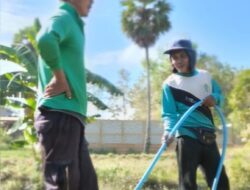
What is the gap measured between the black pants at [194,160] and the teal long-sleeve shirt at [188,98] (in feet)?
0.38

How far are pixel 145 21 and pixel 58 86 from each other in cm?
2825

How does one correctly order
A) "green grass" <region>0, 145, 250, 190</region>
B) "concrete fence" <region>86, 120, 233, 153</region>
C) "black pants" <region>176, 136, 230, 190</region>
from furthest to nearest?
"concrete fence" <region>86, 120, 233, 153</region> → "green grass" <region>0, 145, 250, 190</region> → "black pants" <region>176, 136, 230, 190</region>

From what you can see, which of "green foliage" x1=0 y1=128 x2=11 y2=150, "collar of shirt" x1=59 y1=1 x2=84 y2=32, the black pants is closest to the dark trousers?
"collar of shirt" x1=59 y1=1 x2=84 y2=32

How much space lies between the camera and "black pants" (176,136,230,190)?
4434mm

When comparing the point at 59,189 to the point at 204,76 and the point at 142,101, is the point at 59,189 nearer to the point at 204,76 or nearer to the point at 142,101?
the point at 204,76

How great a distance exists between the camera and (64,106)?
295 centimetres

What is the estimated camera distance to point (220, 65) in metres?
41.1

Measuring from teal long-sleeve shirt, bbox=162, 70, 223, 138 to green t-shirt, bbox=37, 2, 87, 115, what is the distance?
62.9 inches

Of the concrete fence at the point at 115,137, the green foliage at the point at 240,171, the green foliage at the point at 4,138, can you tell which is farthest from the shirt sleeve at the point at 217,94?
the concrete fence at the point at 115,137

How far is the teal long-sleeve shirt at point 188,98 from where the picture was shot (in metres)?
4.52

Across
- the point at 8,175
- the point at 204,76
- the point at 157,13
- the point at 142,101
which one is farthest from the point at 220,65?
the point at 204,76

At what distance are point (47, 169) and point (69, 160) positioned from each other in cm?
13

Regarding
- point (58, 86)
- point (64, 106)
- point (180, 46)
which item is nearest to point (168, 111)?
point (180, 46)

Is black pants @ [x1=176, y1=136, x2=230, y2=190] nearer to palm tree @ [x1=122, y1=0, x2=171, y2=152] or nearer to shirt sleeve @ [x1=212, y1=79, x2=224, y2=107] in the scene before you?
shirt sleeve @ [x1=212, y1=79, x2=224, y2=107]
